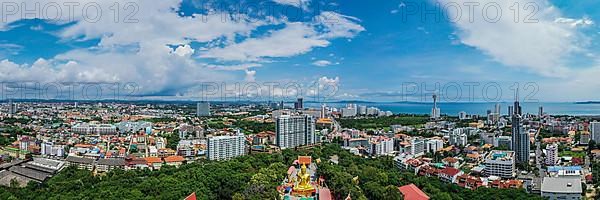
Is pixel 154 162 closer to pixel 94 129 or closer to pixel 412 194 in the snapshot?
pixel 412 194

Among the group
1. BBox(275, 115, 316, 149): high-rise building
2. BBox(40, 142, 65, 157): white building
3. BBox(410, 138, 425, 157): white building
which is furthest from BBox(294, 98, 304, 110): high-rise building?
BBox(40, 142, 65, 157): white building

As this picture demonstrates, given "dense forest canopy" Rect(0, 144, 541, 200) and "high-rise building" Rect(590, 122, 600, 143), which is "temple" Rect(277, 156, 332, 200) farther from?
"high-rise building" Rect(590, 122, 600, 143)

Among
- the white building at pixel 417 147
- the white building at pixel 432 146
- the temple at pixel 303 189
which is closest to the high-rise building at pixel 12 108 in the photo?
the white building at pixel 417 147

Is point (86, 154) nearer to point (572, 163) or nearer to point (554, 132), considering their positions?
point (572, 163)

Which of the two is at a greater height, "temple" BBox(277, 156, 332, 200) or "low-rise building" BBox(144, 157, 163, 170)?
"temple" BBox(277, 156, 332, 200)

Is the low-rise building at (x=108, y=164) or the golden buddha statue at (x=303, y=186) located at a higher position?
the golden buddha statue at (x=303, y=186)

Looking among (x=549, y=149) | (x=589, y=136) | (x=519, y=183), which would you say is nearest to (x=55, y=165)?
(x=519, y=183)

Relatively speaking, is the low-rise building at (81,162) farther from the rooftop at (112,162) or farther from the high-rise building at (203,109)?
the high-rise building at (203,109)

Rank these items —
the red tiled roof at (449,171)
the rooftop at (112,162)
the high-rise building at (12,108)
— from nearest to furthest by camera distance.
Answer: the red tiled roof at (449,171), the rooftop at (112,162), the high-rise building at (12,108)
